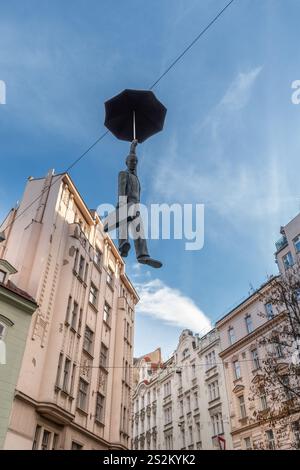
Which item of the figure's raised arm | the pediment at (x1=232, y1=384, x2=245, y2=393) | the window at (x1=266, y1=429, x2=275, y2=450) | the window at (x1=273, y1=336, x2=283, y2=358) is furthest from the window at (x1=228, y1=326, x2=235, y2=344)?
the figure's raised arm

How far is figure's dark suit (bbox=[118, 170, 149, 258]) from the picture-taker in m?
5.90

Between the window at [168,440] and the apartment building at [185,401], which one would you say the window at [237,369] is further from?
the window at [168,440]

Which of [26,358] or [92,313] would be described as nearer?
[26,358]

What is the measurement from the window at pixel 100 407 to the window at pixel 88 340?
3.13 metres

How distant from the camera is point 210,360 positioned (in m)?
40.8

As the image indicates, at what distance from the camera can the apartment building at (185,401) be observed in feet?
122

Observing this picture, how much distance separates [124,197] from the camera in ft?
20.8

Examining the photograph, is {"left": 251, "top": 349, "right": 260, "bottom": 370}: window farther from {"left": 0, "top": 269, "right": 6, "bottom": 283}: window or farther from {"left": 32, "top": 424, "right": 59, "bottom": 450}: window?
{"left": 0, "top": 269, "right": 6, "bottom": 283}: window

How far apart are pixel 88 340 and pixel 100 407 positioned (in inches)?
174

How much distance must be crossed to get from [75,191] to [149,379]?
125 ft

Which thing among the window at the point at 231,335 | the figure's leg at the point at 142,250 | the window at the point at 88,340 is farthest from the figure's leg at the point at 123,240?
the window at the point at 231,335

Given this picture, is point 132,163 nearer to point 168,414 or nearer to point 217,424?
point 217,424
